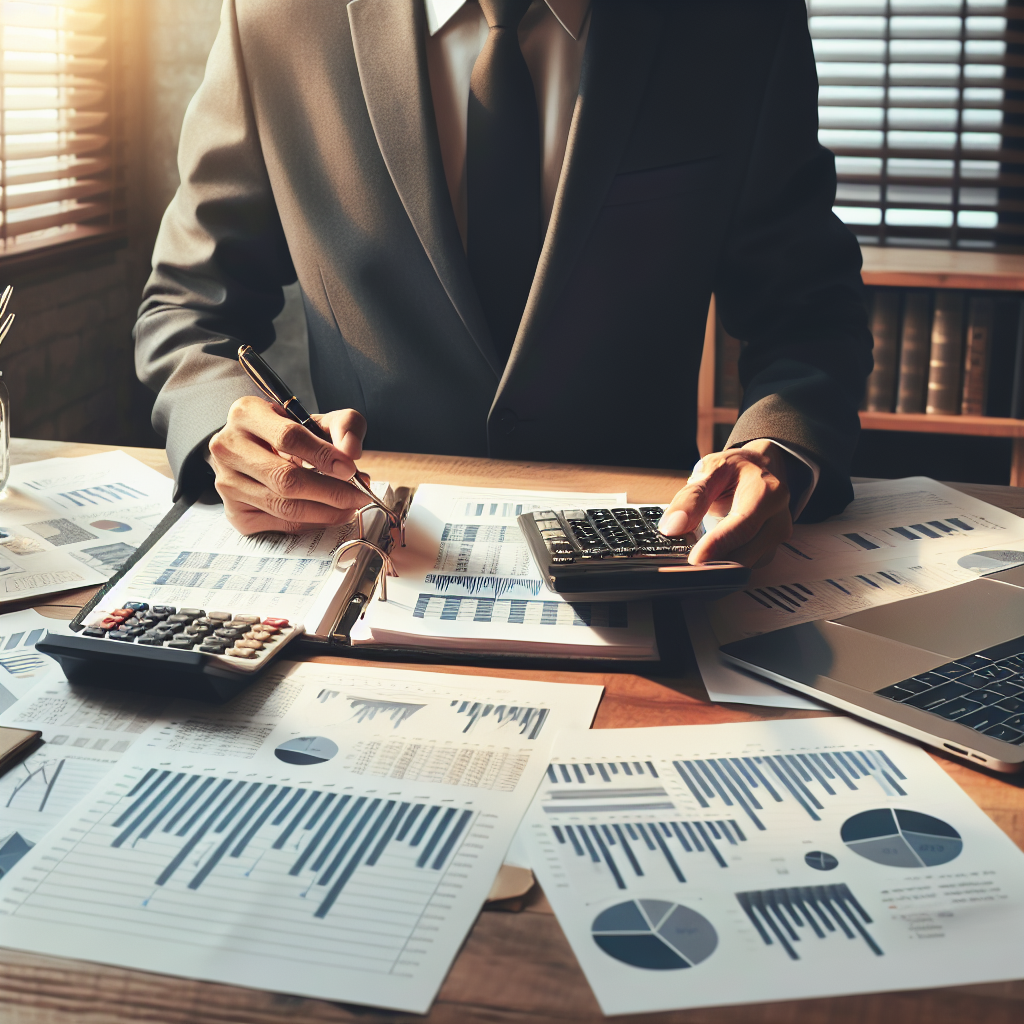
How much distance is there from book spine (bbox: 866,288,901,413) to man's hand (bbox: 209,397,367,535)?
1.98m

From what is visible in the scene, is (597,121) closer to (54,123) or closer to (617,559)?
(617,559)

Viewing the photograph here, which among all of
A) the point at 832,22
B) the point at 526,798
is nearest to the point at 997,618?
the point at 526,798

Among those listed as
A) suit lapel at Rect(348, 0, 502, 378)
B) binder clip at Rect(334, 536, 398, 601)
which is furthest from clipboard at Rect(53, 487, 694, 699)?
suit lapel at Rect(348, 0, 502, 378)

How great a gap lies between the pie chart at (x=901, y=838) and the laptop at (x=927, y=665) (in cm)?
8

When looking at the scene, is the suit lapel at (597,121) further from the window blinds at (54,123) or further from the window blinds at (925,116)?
the window blinds at (925,116)

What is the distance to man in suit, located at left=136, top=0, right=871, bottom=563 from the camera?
1150mm

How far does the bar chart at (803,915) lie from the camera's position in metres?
0.43

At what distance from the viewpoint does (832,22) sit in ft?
8.94

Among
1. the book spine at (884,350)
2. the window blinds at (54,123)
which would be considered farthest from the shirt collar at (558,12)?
the book spine at (884,350)

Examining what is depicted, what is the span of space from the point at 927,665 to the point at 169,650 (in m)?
0.52

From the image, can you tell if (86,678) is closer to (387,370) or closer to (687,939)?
(687,939)

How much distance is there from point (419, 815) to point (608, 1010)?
0.16m

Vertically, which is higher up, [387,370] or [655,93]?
[655,93]

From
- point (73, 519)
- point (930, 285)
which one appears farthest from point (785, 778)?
point (930, 285)
